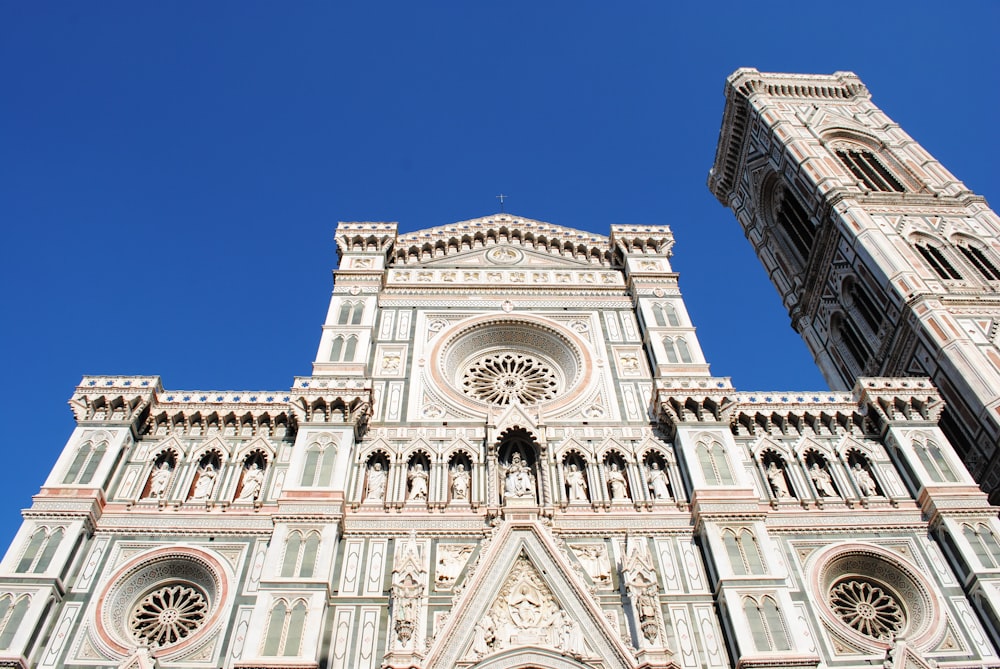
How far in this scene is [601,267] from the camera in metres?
22.5

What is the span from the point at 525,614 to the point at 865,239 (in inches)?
570

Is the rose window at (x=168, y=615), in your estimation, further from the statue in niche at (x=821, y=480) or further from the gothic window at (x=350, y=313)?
the statue in niche at (x=821, y=480)

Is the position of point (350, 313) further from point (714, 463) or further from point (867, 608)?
point (867, 608)

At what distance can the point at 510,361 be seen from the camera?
2008 centimetres

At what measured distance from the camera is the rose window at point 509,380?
62.3 ft

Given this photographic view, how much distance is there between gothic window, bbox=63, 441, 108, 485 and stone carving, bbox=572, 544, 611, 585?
28.1 ft

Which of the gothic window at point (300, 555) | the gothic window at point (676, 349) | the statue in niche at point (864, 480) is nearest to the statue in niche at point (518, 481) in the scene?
the gothic window at point (300, 555)

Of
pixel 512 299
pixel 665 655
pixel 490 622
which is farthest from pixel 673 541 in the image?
pixel 512 299

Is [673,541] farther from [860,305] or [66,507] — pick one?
[860,305]

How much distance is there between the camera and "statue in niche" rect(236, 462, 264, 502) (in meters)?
15.5

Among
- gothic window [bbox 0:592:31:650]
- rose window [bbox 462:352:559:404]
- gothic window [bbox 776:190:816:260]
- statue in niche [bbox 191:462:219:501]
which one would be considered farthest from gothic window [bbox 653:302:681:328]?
gothic window [bbox 0:592:31:650]

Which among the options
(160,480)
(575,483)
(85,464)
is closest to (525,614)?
(575,483)

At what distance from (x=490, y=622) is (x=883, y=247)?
1470cm

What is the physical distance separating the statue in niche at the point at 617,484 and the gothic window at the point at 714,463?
→ 146 centimetres
